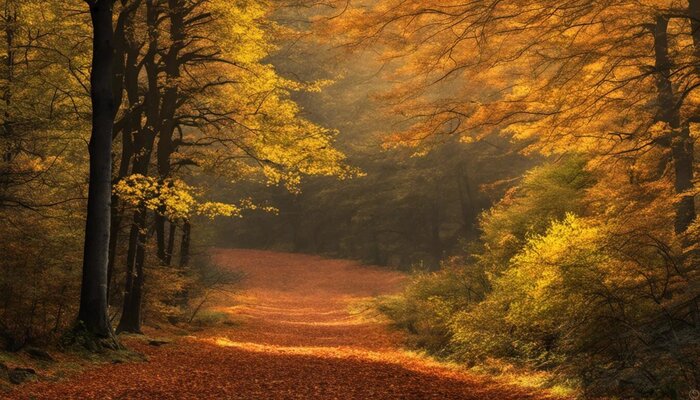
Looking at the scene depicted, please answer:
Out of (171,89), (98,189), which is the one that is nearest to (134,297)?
(98,189)

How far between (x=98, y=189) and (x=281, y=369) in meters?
4.36

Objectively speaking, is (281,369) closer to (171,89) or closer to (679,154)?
(171,89)

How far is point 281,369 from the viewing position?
1039cm

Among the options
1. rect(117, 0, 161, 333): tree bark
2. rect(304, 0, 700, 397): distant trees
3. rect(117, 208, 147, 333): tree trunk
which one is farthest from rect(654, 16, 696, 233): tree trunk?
rect(117, 208, 147, 333): tree trunk

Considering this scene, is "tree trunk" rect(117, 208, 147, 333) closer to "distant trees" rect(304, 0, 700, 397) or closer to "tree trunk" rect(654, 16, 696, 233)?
"distant trees" rect(304, 0, 700, 397)

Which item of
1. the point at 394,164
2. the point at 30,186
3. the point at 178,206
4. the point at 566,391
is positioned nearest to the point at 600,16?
the point at 566,391

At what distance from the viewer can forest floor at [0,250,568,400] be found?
7.81 metres

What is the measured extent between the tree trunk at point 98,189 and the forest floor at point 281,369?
1160mm

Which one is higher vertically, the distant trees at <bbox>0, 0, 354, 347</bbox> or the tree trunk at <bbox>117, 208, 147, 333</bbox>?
the distant trees at <bbox>0, 0, 354, 347</bbox>

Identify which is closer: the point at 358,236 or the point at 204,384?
the point at 204,384

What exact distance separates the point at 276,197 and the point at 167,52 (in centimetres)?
3212

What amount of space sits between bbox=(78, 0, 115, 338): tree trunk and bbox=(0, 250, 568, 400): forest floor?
3.81 ft

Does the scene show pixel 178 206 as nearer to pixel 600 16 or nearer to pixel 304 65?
pixel 600 16

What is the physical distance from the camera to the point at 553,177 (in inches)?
602
